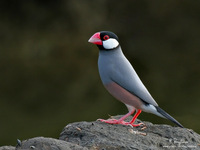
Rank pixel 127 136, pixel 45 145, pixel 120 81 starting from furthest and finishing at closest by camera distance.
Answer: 1. pixel 120 81
2. pixel 127 136
3. pixel 45 145

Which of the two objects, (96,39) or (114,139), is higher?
(96,39)

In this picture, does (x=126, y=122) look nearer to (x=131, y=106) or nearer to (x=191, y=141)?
(x=131, y=106)

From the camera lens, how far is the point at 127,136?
3795 mm

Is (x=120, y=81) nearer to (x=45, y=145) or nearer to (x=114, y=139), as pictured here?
(x=114, y=139)

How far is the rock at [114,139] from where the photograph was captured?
10.8ft

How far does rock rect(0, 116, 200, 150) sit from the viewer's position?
3.30 metres

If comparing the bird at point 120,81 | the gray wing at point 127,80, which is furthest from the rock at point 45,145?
the gray wing at point 127,80

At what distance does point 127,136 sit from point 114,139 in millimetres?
185

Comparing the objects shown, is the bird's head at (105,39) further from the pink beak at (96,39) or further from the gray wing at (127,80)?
the gray wing at (127,80)

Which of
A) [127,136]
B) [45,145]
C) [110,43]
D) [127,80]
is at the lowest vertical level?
[127,136]

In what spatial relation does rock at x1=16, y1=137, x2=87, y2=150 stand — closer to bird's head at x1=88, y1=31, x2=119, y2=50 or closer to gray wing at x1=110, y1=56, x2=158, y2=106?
gray wing at x1=110, y1=56, x2=158, y2=106

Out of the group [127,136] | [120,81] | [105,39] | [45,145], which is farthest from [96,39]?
[45,145]

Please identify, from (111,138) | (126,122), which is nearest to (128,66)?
(126,122)

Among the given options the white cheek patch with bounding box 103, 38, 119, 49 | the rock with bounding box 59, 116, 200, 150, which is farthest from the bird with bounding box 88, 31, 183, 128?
the rock with bounding box 59, 116, 200, 150
